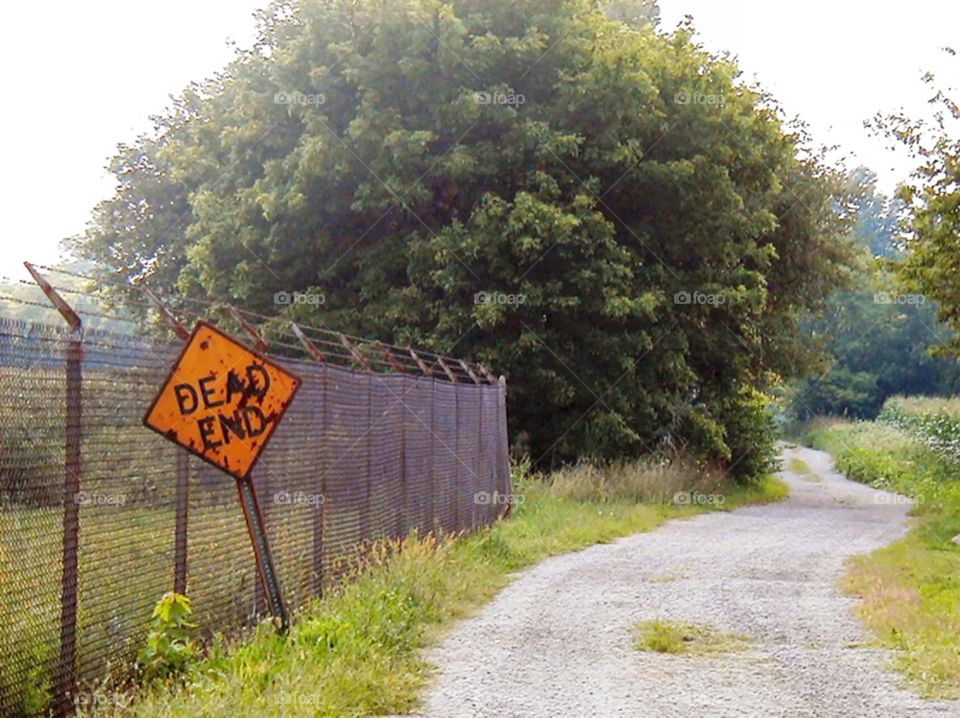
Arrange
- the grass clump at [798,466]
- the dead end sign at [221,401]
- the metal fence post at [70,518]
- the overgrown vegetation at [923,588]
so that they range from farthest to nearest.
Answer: the grass clump at [798,466] → the overgrown vegetation at [923,588] → the dead end sign at [221,401] → the metal fence post at [70,518]

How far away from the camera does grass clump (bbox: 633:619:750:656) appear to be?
30.8 ft

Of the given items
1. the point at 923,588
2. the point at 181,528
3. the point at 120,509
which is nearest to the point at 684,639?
the point at 923,588

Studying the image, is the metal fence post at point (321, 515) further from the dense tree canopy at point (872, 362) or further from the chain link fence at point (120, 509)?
the dense tree canopy at point (872, 362)

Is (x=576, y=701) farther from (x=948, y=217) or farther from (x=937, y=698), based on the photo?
(x=948, y=217)

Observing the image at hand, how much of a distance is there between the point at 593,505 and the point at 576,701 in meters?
13.1

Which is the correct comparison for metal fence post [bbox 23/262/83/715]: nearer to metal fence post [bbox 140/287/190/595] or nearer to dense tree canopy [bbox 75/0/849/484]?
metal fence post [bbox 140/287/190/595]

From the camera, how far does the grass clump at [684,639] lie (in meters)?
9.39

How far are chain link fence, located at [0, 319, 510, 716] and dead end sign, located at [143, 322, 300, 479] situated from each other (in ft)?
0.56

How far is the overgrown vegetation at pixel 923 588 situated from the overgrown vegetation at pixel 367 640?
341 cm

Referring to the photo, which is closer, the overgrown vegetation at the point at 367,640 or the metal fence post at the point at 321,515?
the overgrown vegetation at the point at 367,640

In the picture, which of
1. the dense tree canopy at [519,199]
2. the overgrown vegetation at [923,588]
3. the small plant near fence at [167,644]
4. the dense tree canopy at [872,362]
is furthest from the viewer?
the dense tree canopy at [872,362]

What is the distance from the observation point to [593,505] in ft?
68.2

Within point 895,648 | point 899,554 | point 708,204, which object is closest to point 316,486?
point 895,648

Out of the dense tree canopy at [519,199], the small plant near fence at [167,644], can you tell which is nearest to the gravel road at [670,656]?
the small plant near fence at [167,644]
